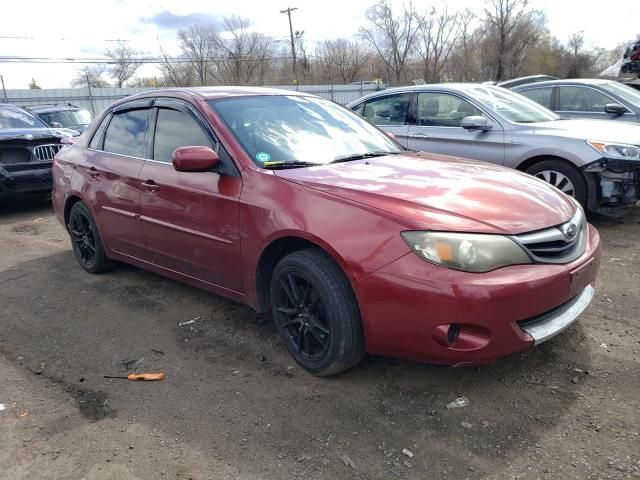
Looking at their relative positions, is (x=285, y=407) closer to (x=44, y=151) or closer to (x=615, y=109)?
(x=615, y=109)

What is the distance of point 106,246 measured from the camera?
186 inches

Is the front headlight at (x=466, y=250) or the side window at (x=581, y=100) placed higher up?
the side window at (x=581, y=100)

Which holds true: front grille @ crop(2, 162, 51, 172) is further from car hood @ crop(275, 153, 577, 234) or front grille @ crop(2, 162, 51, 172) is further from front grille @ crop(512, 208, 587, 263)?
front grille @ crop(512, 208, 587, 263)

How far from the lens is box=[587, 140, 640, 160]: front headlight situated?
5457 millimetres

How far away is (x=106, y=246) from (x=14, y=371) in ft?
5.21

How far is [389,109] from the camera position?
7.21 metres

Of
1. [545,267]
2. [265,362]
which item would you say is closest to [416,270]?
[545,267]

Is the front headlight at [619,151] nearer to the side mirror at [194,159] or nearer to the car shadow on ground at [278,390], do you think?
the car shadow on ground at [278,390]

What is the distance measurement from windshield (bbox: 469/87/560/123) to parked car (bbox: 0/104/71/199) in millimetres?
6070

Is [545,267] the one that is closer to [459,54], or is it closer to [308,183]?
[308,183]

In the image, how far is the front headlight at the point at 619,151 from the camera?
17.9 feet

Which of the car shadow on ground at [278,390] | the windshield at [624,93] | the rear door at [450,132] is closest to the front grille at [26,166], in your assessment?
the car shadow on ground at [278,390]

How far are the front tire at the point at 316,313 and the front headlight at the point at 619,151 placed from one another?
4058 millimetres

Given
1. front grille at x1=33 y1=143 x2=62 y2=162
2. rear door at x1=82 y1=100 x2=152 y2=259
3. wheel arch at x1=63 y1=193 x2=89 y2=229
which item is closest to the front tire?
rear door at x1=82 y1=100 x2=152 y2=259
